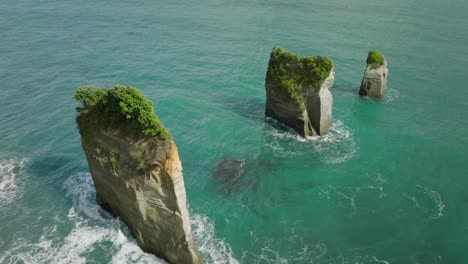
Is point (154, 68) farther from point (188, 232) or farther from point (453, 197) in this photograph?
point (453, 197)

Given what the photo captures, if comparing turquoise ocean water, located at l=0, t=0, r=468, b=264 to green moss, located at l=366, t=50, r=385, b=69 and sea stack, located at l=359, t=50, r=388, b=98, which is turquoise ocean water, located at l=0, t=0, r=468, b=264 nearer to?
sea stack, located at l=359, t=50, r=388, b=98

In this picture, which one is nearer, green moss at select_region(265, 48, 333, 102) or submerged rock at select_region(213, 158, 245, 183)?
submerged rock at select_region(213, 158, 245, 183)

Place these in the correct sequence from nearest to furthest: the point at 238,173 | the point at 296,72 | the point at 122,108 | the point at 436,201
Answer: the point at 122,108
the point at 436,201
the point at 238,173
the point at 296,72

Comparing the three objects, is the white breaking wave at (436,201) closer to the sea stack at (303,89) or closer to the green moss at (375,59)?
the sea stack at (303,89)

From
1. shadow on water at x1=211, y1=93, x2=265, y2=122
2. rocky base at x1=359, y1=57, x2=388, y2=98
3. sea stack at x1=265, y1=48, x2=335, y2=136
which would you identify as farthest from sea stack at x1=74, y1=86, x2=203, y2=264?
rocky base at x1=359, y1=57, x2=388, y2=98

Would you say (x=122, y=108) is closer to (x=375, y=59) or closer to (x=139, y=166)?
(x=139, y=166)

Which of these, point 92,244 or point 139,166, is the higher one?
point 139,166

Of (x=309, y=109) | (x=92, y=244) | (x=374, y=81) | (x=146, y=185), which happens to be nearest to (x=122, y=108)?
(x=146, y=185)
